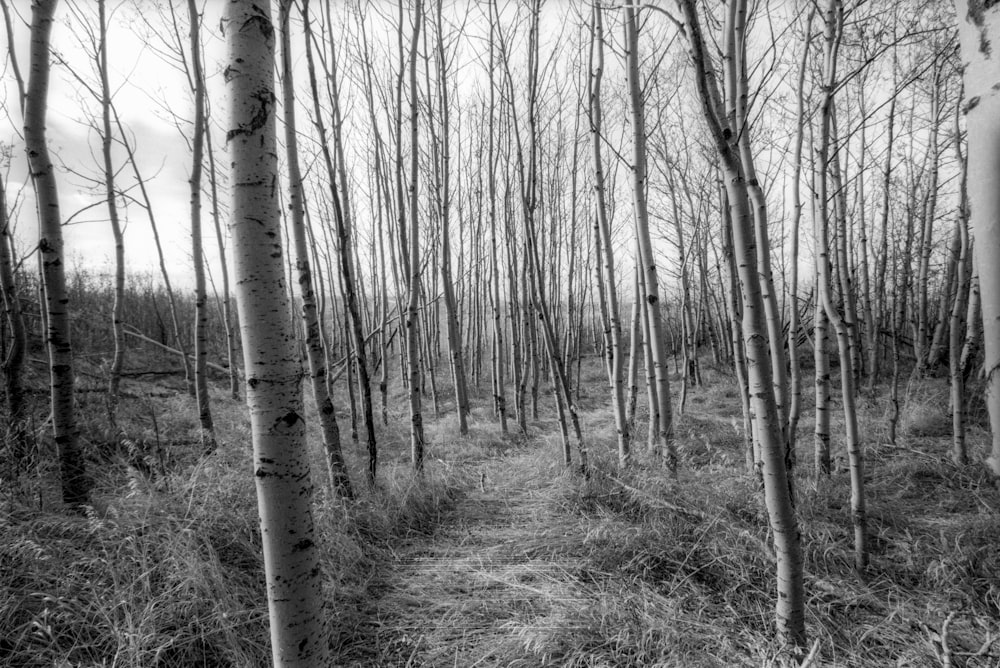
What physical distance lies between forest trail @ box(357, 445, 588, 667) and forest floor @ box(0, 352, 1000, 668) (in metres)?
0.01

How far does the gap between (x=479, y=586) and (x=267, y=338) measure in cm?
189

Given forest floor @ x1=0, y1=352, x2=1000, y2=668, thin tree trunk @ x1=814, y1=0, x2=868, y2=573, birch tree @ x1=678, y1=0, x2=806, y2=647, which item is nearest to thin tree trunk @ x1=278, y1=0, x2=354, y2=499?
forest floor @ x1=0, y1=352, x2=1000, y2=668

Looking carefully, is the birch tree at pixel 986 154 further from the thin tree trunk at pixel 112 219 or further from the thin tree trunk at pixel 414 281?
the thin tree trunk at pixel 112 219

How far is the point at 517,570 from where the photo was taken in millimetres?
2494

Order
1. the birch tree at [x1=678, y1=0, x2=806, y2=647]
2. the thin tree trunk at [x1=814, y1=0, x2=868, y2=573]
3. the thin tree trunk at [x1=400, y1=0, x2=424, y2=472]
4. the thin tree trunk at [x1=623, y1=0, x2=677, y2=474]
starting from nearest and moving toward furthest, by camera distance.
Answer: the birch tree at [x1=678, y1=0, x2=806, y2=647] → the thin tree trunk at [x1=814, y1=0, x2=868, y2=573] → the thin tree trunk at [x1=623, y1=0, x2=677, y2=474] → the thin tree trunk at [x1=400, y1=0, x2=424, y2=472]

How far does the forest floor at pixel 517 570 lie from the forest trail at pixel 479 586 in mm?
12

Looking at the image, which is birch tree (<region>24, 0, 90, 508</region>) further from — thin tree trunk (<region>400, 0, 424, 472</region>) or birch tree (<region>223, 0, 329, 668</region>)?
birch tree (<region>223, 0, 329, 668</region>)

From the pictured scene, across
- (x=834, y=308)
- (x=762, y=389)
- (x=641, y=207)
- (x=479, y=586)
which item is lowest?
(x=479, y=586)

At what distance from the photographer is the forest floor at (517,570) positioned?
5.98 ft

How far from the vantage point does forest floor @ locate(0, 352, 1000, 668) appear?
182 centimetres

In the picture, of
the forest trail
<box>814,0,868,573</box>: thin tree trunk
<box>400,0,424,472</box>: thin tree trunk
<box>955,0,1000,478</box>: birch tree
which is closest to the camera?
<box>955,0,1000,478</box>: birch tree

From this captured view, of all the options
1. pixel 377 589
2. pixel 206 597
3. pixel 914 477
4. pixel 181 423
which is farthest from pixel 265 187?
pixel 181 423

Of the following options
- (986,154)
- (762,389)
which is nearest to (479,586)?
(762,389)

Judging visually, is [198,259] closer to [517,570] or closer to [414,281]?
[414,281]
